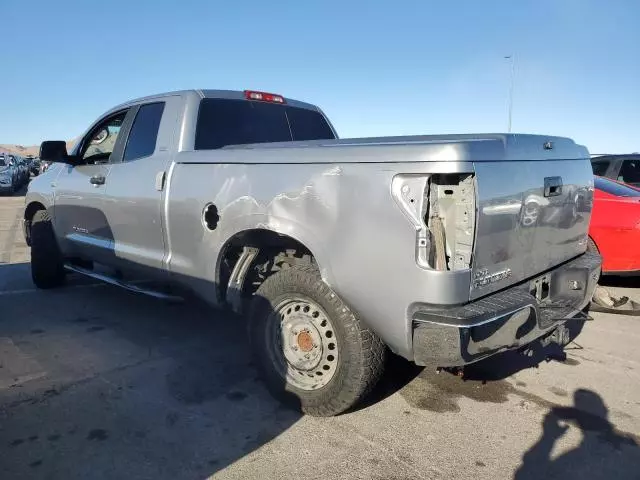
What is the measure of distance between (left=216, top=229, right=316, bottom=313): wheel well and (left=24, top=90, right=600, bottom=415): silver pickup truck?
0.01 m

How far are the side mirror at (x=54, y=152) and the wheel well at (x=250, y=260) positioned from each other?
2.69 m

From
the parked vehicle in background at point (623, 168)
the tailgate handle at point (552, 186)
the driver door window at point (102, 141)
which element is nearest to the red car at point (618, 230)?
the parked vehicle in background at point (623, 168)

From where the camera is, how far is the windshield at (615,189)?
240 inches

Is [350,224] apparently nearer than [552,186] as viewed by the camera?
Yes

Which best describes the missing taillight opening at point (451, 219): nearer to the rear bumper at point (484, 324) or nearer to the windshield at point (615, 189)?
the rear bumper at point (484, 324)

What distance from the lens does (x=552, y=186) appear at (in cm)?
315

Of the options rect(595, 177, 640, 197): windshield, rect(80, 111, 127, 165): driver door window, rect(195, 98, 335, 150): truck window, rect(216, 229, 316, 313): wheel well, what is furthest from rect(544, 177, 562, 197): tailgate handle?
rect(80, 111, 127, 165): driver door window

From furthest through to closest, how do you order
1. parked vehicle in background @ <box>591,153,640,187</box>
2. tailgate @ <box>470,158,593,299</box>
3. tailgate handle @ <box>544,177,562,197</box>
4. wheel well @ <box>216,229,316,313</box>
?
parked vehicle in background @ <box>591,153,640,187</box> → wheel well @ <box>216,229,316,313</box> → tailgate handle @ <box>544,177,562,197</box> → tailgate @ <box>470,158,593,299</box>

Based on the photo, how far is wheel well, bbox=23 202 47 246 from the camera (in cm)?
619

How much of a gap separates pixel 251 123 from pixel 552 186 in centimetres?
253

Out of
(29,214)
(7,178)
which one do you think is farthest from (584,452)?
(7,178)

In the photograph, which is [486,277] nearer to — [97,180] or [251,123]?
[251,123]

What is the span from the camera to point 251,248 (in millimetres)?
3555

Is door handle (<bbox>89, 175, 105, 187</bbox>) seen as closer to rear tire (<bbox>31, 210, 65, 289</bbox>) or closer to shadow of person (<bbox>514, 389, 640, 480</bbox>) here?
rear tire (<bbox>31, 210, 65, 289</bbox>)
